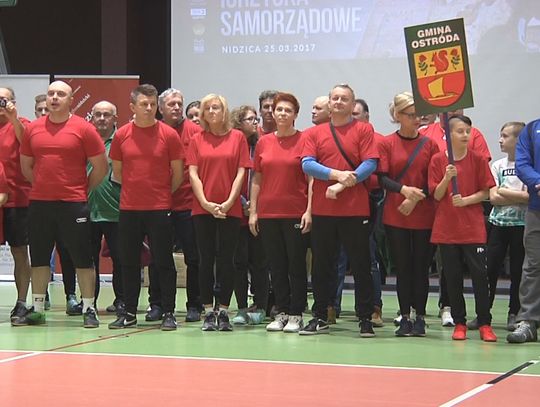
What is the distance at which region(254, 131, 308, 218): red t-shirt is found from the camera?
7090 millimetres

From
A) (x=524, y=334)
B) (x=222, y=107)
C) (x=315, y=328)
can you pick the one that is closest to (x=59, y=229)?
(x=222, y=107)

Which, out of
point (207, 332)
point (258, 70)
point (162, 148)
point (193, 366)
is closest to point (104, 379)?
point (193, 366)

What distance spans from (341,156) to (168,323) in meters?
1.71

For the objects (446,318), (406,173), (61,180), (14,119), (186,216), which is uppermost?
(14,119)

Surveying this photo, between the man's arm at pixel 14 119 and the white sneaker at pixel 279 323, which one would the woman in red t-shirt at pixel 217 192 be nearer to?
the white sneaker at pixel 279 323

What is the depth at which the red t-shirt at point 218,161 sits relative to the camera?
23.5ft

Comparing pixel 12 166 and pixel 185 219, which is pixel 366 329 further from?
pixel 12 166

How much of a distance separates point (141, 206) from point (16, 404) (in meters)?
3.04

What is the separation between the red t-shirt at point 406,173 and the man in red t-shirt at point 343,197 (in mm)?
182

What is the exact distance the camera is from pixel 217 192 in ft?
23.5

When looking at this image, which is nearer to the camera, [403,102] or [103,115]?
[403,102]

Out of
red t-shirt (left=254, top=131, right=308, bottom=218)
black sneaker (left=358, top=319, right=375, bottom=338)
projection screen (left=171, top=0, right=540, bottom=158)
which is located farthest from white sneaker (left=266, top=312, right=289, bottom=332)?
projection screen (left=171, top=0, right=540, bottom=158)

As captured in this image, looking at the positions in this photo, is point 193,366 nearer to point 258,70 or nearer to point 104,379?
point 104,379

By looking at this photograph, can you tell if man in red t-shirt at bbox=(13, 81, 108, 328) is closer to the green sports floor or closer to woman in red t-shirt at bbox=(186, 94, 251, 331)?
the green sports floor
